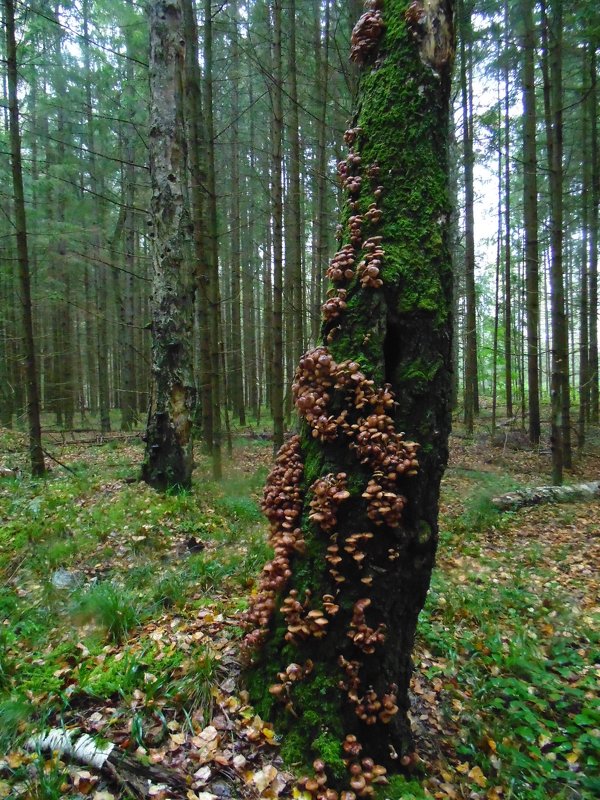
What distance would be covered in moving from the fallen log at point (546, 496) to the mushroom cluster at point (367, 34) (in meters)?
7.49

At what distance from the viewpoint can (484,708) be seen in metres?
3.39

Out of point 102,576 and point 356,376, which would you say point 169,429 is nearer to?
point 102,576

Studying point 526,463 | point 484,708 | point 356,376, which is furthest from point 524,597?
point 526,463

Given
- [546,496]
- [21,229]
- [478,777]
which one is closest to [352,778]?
[478,777]

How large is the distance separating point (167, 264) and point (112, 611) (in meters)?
5.52

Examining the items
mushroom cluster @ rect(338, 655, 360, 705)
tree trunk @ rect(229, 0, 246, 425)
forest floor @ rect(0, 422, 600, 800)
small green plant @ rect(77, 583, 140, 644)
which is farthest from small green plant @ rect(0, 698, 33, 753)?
tree trunk @ rect(229, 0, 246, 425)

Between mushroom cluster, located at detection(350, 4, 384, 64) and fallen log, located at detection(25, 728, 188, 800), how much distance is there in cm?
412

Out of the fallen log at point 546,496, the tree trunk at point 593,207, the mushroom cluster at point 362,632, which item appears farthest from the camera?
the tree trunk at point 593,207

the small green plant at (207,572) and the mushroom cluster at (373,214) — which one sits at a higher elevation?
the mushroom cluster at (373,214)

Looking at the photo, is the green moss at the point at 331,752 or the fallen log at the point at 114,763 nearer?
the fallen log at the point at 114,763

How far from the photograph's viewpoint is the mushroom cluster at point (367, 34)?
Result: 284 cm

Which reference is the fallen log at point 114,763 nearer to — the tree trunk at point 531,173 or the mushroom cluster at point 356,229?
the mushroom cluster at point 356,229

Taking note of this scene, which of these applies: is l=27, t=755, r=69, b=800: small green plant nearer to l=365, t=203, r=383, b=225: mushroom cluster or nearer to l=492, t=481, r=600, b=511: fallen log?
l=365, t=203, r=383, b=225: mushroom cluster

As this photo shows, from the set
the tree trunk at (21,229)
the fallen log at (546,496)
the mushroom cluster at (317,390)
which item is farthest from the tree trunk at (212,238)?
the mushroom cluster at (317,390)
